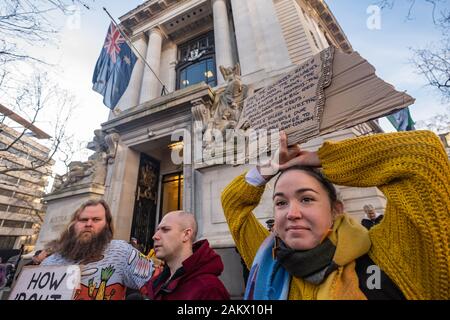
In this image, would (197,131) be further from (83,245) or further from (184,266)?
(184,266)

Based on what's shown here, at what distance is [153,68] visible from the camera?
594 inches

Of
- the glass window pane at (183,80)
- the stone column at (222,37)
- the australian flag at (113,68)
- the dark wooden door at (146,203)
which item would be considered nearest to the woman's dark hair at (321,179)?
the dark wooden door at (146,203)

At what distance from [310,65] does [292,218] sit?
139cm

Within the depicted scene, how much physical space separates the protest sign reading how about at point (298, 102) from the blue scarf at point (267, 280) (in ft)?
2.98

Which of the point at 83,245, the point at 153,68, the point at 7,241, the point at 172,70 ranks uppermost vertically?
the point at 172,70

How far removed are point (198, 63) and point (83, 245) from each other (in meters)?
14.7

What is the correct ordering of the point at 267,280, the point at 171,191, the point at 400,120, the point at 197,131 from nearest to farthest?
the point at 267,280
the point at 197,131
the point at 171,191
the point at 400,120

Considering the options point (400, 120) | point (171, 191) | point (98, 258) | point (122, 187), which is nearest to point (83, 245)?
point (98, 258)

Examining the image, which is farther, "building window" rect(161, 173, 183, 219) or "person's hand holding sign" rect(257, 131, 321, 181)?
"building window" rect(161, 173, 183, 219)

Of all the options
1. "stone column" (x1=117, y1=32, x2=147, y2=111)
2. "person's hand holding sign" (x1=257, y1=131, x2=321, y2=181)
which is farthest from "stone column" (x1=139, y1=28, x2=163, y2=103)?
"person's hand holding sign" (x1=257, y1=131, x2=321, y2=181)

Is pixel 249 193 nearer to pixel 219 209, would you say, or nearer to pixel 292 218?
pixel 292 218

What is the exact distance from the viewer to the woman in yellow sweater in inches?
42.3

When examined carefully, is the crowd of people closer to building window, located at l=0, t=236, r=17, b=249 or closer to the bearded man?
the bearded man

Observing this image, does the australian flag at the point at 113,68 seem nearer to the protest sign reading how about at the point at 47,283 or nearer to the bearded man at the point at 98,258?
the bearded man at the point at 98,258
